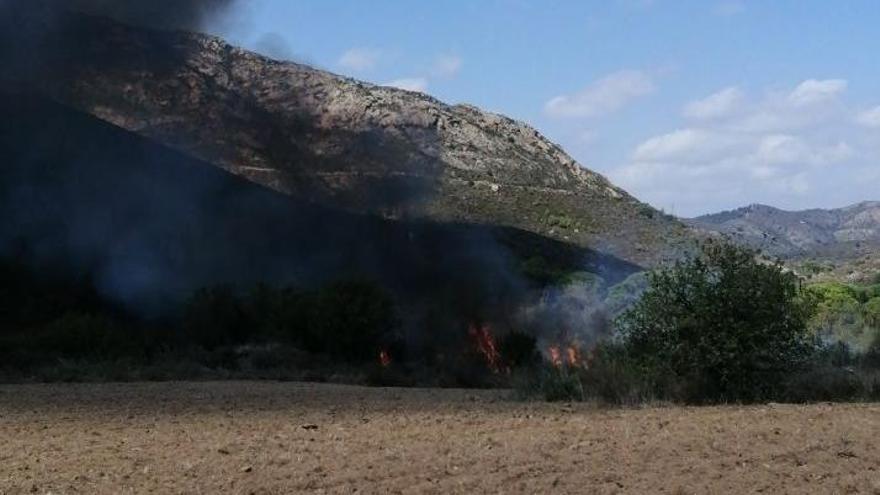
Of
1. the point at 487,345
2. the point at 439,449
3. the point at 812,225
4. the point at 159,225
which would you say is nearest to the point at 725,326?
the point at 439,449

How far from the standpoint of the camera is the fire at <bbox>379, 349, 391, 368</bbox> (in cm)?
3056

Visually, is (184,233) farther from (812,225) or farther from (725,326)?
(812,225)

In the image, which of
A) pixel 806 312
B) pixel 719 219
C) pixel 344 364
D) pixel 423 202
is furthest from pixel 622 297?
pixel 719 219

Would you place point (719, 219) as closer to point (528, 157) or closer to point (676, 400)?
point (528, 157)

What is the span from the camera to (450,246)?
198 ft

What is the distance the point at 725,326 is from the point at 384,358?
52.7 feet

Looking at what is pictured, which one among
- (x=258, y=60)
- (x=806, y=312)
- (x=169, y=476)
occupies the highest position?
(x=258, y=60)

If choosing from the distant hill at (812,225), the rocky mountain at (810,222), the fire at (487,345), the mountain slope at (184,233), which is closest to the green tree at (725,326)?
the fire at (487,345)

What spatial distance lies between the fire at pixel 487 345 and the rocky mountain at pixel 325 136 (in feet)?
86.7

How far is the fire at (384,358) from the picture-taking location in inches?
1203

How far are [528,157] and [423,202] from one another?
17.4m

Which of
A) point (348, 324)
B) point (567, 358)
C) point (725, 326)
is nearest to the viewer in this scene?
point (725, 326)

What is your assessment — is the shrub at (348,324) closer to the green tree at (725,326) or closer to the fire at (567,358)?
the fire at (567,358)

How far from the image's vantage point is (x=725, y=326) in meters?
17.3
